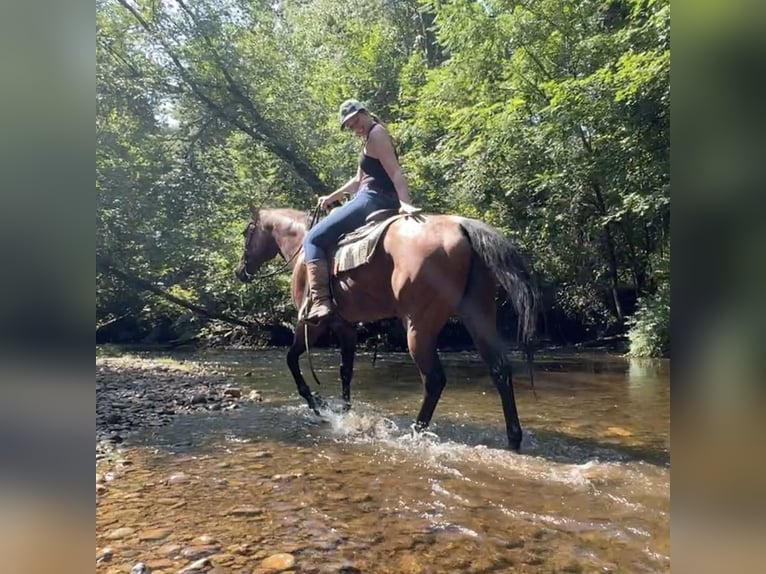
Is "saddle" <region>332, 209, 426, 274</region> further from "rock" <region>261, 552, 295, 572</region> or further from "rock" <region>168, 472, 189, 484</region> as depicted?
"rock" <region>261, 552, 295, 572</region>

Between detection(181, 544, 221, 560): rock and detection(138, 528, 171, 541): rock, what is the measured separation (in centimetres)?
19

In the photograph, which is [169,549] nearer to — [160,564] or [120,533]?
[160,564]

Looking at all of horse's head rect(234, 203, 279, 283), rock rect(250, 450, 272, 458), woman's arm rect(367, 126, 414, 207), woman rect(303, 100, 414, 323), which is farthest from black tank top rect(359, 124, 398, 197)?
rock rect(250, 450, 272, 458)

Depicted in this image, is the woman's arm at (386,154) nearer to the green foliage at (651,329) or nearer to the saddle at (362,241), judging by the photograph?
the saddle at (362,241)

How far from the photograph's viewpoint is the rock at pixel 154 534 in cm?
231

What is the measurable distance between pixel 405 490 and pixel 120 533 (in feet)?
4.57

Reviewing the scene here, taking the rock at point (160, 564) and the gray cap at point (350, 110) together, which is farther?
the gray cap at point (350, 110)

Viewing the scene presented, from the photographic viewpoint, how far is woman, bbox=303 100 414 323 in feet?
13.6

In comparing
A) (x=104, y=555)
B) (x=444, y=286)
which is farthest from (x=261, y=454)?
(x=444, y=286)

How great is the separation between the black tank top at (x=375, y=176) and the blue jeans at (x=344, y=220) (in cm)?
4

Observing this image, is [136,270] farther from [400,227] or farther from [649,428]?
[649,428]

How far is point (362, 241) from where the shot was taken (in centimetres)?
418

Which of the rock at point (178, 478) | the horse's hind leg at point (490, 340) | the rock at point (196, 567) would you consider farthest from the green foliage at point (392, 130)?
the rock at point (196, 567)
